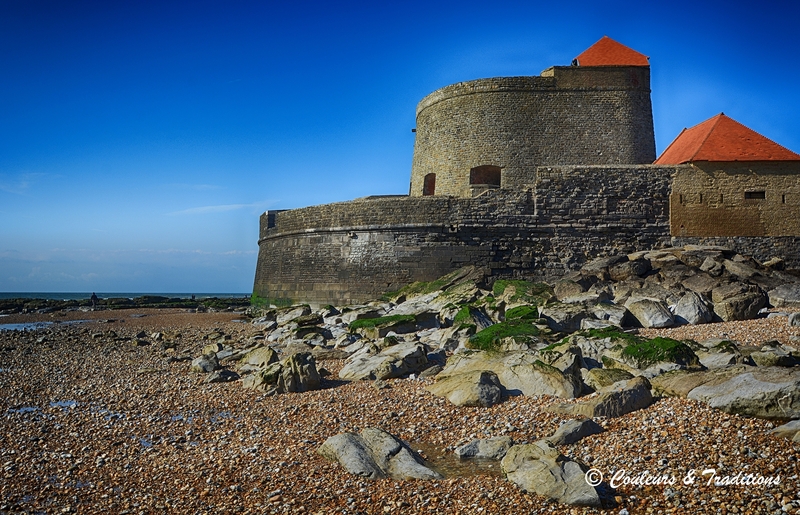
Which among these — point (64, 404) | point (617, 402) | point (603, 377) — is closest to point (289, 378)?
point (64, 404)

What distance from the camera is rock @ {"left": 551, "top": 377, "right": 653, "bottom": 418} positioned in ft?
21.7

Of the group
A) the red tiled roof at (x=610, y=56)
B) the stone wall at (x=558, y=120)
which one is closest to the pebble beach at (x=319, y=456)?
the stone wall at (x=558, y=120)

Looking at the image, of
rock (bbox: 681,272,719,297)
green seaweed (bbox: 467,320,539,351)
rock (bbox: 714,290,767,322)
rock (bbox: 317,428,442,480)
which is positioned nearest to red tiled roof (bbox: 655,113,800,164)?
rock (bbox: 681,272,719,297)

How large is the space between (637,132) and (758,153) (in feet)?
15.1

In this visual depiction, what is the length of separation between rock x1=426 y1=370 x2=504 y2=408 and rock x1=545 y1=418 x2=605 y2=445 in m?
1.37

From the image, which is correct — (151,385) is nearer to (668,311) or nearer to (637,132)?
(668,311)

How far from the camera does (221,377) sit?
10.5 meters

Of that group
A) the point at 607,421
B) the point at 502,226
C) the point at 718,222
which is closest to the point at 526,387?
the point at 607,421

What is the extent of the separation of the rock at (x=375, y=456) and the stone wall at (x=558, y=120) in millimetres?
15996

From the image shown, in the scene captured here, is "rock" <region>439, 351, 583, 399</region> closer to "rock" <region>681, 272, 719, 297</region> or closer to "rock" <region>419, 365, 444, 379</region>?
"rock" <region>419, 365, 444, 379</region>

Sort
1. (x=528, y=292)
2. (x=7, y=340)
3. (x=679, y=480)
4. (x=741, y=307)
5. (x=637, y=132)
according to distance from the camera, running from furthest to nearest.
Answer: (x=637, y=132) < (x=7, y=340) < (x=528, y=292) < (x=741, y=307) < (x=679, y=480)

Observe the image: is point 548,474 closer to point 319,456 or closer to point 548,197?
point 319,456

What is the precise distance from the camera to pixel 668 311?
12375 mm

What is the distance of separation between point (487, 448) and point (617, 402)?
61.9 inches
